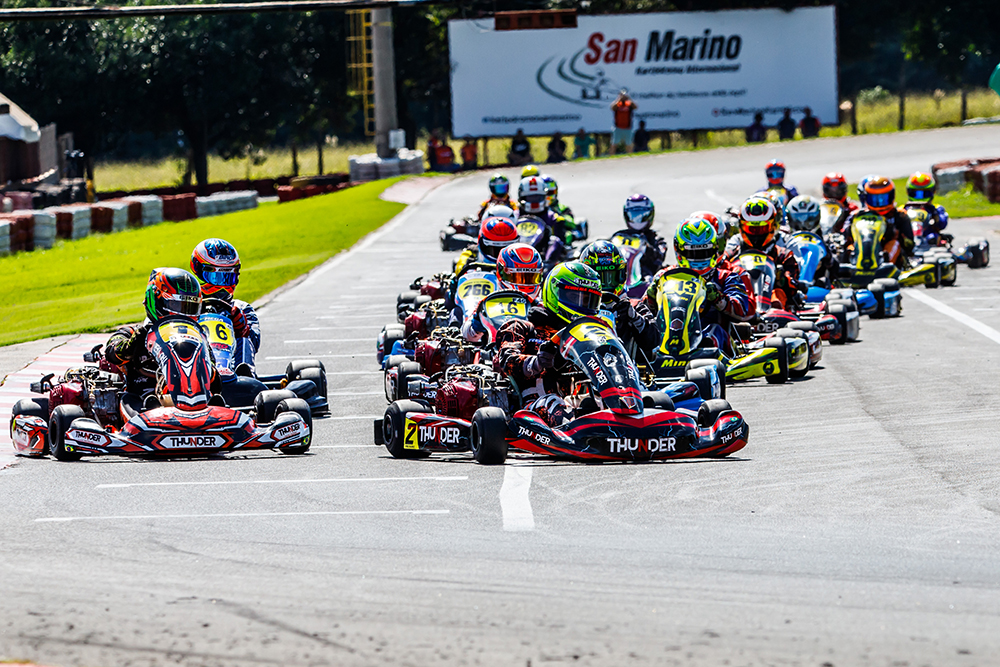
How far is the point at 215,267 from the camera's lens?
1323cm

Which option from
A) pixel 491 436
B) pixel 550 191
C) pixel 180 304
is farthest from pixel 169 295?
pixel 550 191

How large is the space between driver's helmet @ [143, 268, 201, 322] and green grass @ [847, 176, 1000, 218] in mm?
23233

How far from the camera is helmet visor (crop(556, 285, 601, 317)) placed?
444 inches

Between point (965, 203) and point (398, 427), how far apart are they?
2663cm

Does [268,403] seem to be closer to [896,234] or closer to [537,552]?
[537,552]

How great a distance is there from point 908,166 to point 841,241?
74.9 feet

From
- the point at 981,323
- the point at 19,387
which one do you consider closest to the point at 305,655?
the point at 19,387

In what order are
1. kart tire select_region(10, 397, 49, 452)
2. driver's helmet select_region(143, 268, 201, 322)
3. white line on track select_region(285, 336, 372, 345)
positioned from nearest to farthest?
1. kart tire select_region(10, 397, 49, 452)
2. driver's helmet select_region(143, 268, 201, 322)
3. white line on track select_region(285, 336, 372, 345)

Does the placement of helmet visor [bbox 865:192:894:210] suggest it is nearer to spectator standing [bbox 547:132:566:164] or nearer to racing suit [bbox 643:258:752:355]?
racing suit [bbox 643:258:752:355]

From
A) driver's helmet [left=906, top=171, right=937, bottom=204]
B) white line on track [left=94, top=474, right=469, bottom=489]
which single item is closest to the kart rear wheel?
white line on track [left=94, top=474, right=469, bottom=489]

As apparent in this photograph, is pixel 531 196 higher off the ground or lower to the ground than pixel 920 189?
higher

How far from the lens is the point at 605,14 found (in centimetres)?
5331

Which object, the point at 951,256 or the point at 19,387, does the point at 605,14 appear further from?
the point at 19,387

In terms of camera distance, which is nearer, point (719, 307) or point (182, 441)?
point (182, 441)
